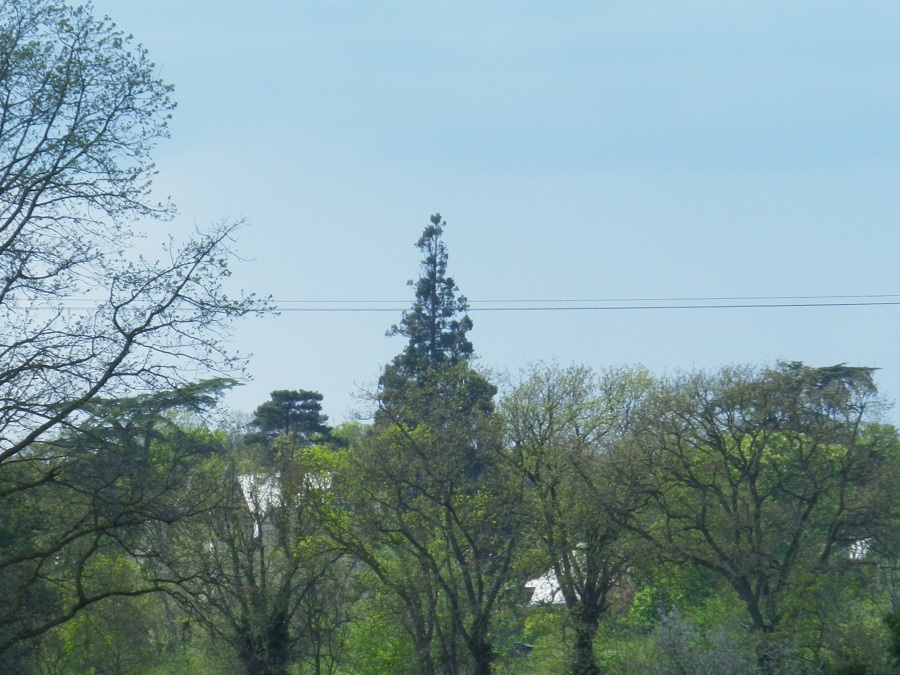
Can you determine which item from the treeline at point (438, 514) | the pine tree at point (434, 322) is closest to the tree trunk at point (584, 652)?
the treeline at point (438, 514)

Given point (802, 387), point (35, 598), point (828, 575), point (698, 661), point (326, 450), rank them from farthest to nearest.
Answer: point (326, 450) → point (802, 387) → point (828, 575) → point (698, 661) → point (35, 598)

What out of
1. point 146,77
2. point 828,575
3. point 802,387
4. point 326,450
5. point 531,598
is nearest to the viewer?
point 146,77

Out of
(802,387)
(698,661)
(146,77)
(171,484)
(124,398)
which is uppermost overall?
(146,77)

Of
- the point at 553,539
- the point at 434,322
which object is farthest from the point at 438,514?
the point at 434,322

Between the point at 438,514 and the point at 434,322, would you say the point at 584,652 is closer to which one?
the point at 438,514

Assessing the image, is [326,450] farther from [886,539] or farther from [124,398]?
[124,398]

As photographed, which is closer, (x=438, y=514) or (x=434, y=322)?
(x=438, y=514)

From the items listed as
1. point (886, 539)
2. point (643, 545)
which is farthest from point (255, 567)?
point (886, 539)

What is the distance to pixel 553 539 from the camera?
30.9 metres

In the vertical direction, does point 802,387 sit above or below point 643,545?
above

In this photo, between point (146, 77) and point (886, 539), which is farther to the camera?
point (886, 539)

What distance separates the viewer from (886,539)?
83.9ft

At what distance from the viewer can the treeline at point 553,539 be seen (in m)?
25.2

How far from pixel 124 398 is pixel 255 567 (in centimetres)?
2347
